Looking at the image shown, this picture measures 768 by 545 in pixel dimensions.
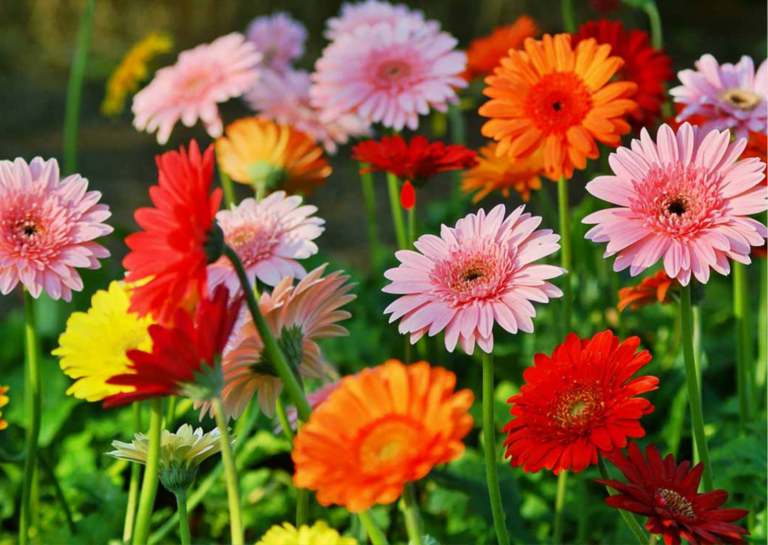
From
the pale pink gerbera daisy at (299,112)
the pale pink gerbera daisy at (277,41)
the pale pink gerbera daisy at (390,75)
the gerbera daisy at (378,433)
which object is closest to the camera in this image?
the gerbera daisy at (378,433)

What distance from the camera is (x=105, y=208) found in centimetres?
90

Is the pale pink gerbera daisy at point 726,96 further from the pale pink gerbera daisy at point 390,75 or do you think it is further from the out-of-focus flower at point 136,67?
the out-of-focus flower at point 136,67

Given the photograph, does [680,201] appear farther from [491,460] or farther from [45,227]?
[45,227]

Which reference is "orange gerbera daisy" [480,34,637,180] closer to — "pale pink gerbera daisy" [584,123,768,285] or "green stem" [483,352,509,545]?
"pale pink gerbera daisy" [584,123,768,285]

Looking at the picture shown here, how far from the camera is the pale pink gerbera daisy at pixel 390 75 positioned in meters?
1.31

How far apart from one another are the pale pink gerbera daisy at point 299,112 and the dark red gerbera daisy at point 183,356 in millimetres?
986

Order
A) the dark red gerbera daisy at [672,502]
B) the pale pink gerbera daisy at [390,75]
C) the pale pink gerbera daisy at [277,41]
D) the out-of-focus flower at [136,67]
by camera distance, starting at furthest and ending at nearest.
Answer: the pale pink gerbera daisy at [277,41] → the out-of-focus flower at [136,67] → the pale pink gerbera daisy at [390,75] → the dark red gerbera daisy at [672,502]

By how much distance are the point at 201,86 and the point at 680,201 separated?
0.84m

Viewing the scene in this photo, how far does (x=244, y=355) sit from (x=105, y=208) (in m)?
0.24

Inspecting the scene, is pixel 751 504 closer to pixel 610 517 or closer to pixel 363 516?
pixel 610 517

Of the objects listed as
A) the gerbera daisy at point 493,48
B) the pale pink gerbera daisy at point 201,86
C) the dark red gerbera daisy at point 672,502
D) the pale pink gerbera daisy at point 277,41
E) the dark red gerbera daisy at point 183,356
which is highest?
the pale pink gerbera daisy at point 277,41

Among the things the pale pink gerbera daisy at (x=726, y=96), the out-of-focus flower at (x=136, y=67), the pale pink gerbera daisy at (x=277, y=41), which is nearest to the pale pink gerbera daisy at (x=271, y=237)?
the pale pink gerbera daisy at (x=726, y=96)

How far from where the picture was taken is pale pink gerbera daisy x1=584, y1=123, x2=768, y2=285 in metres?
0.78

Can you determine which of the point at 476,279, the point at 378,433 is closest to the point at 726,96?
the point at 476,279
